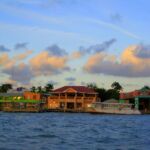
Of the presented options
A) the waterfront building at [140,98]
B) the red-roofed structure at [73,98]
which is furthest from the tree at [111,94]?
the red-roofed structure at [73,98]

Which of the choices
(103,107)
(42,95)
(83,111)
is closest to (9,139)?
(103,107)

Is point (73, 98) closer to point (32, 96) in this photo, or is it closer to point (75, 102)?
point (75, 102)

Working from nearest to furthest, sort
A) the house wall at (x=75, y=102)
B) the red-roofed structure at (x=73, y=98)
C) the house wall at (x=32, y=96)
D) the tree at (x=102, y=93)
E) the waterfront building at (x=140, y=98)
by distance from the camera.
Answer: the waterfront building at (x=140, y=98) → the red-roofed structure at (x=73, y=98) → the house wall at (x=75, y=102) → the house wall at (x=32, y=96) → the tree at (x=102, y=93)

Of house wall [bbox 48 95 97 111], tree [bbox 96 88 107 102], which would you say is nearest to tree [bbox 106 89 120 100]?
tree [bbox 96 88 107 102]

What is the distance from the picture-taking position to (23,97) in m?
174

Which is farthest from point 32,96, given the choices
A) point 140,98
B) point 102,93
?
point 140,98

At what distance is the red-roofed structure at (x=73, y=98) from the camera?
537ft

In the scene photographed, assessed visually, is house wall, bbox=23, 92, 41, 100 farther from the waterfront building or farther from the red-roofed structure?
the waterfront building

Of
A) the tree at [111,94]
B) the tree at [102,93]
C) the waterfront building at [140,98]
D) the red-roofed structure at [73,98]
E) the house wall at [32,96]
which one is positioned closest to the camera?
the waterfront building at [140,98]

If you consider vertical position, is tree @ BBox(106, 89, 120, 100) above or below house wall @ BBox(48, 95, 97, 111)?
above

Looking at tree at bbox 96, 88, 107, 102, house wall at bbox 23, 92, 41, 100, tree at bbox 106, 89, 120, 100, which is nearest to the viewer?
house wall at bbox 23, 92, 41, 100

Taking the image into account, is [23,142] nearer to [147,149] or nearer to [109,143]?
[109,143]

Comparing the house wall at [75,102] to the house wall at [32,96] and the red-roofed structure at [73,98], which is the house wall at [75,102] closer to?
the red-roofed structure at [73,98]

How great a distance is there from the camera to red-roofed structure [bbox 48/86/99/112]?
164 m
